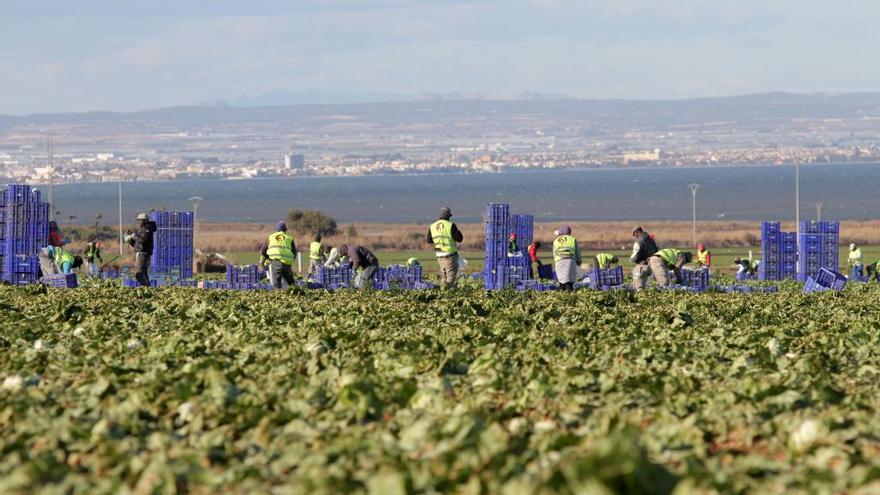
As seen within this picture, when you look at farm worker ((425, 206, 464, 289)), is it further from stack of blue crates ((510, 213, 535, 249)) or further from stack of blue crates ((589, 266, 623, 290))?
stack of blue crates ((510, 213, 535, 249))

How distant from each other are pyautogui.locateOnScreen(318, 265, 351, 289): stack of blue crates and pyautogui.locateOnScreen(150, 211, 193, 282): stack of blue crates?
4.22 meters

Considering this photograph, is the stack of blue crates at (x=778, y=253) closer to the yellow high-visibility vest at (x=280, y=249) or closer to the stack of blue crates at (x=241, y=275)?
the stack of blue crates at (x=241, y=275)

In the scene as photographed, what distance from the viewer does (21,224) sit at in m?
34.4

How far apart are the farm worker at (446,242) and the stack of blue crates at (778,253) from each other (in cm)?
1154

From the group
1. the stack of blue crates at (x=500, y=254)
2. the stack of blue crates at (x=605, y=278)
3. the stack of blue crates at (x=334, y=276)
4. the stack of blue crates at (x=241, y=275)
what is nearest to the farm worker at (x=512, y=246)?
the stack of blue crates at (x=500, y=254)

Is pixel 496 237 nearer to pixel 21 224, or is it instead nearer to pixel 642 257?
pixel 642 257

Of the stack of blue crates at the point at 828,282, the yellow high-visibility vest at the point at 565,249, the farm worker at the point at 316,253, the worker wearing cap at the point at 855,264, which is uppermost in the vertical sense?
the yellow high-visibility vest at the point at 565,249

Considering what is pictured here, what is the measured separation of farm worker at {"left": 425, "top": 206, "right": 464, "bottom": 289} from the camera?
29812mm

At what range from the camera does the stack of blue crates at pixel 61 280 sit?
30.1 metres

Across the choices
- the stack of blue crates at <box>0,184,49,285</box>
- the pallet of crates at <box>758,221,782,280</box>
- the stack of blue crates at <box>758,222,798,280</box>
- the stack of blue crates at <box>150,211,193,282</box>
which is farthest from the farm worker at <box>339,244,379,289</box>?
the stack of blue crates at <box>758,222,798,280</box>

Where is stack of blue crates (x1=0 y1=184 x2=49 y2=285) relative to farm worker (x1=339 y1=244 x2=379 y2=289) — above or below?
above

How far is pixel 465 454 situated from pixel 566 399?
3161mm

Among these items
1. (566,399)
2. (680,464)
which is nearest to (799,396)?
(566,399)

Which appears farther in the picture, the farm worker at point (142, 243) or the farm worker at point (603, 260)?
the farm worker at point (603, 260)
